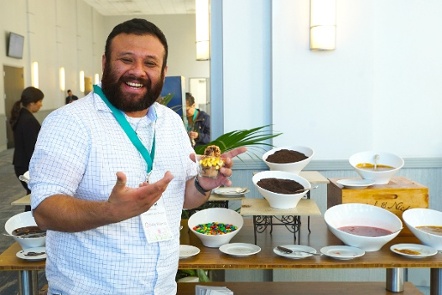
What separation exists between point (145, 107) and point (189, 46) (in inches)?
730

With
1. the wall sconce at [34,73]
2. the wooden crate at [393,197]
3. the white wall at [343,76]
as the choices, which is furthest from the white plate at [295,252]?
the wall sconce at [34,73]

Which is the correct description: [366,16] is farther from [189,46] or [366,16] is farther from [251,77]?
[189,46]

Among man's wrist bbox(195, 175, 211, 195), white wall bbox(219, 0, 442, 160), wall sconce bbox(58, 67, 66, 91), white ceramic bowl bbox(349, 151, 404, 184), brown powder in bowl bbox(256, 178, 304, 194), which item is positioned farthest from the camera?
wall sconce bbox(58, 67, 66, 91)

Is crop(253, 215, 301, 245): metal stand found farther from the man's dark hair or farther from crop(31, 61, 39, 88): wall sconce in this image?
crop(31, 61, 39, 88): wall sconce

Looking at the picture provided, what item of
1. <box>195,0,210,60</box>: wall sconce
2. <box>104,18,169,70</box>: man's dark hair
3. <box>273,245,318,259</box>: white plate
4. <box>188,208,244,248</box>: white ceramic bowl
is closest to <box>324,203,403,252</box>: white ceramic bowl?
<box>273,245,318,259</box>: white plate

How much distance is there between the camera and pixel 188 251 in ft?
7.54

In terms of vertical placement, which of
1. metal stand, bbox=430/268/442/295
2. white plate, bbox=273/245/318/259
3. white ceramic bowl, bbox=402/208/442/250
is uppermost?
white ceramic bowl, bbox=402/208/442/250

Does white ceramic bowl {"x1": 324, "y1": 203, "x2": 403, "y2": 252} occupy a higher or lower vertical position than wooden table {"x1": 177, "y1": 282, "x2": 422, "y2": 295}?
higher

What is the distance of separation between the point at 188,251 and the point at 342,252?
26.1 inches

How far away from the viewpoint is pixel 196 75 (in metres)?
19.8

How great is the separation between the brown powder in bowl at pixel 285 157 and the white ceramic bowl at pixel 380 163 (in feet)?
0.91

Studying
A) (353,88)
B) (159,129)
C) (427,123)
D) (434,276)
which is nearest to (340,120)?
(353,88)

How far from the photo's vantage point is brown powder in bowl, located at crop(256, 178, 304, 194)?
238 centimetres

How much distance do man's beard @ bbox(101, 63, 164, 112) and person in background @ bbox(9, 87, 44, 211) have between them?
3.31 m
